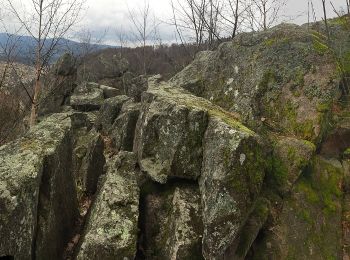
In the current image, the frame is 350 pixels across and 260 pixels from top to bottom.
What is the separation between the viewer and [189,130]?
9617 millimetres

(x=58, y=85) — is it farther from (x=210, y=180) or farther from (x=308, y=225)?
(x=308, y=225)

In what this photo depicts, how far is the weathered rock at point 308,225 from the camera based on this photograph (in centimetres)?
876

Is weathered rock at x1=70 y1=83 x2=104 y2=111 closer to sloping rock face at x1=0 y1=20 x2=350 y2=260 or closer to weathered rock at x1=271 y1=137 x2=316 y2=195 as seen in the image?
sloping rock face at x1=0 y1=20 x2=350 y2=260

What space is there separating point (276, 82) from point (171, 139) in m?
4.20

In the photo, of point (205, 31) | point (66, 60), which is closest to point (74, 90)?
point (66, 60)

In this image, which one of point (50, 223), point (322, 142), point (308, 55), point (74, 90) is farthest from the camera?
point (74, 90)

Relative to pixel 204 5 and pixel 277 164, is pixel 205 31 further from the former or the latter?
pixel 277 164

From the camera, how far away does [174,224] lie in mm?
8656

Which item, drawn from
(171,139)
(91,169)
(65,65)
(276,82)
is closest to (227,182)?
(171,139)

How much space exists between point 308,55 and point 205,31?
57.2ft

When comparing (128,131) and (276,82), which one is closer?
(276,82)

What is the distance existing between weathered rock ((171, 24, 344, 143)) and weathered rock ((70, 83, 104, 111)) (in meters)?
13.2

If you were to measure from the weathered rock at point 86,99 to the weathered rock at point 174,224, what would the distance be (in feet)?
57.3

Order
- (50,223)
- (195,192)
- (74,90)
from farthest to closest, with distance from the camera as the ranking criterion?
(74,90) → (195,192) → (50,223)
